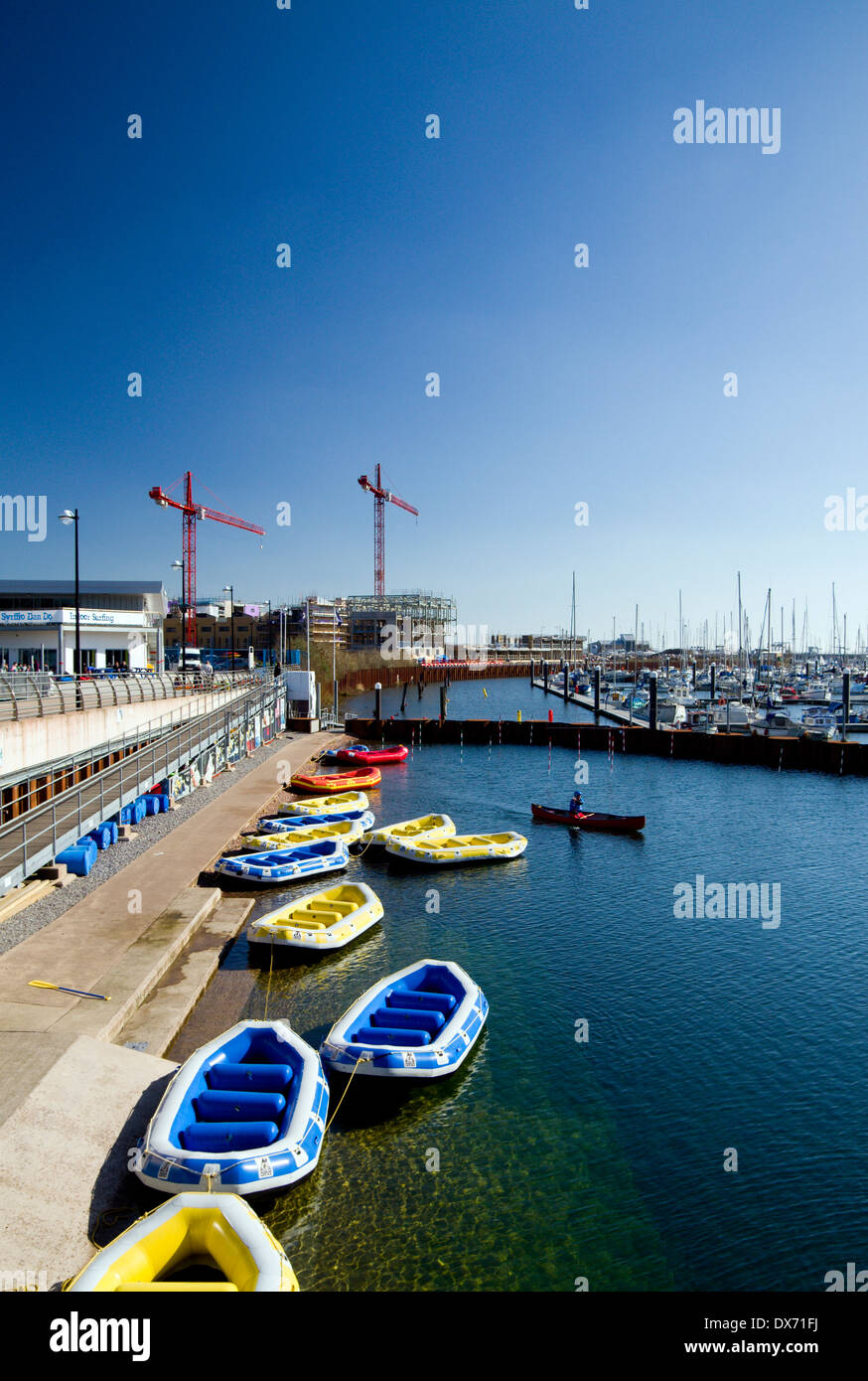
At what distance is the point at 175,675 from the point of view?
55.9 m

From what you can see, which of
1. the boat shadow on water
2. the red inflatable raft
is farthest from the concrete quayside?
the red inflatable raft

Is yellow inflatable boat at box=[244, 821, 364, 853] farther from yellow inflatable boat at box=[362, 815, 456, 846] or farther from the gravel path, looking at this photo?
the gravel path

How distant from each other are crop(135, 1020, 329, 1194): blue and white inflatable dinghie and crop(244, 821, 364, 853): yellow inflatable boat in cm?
1626

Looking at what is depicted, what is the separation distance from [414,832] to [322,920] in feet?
41.3

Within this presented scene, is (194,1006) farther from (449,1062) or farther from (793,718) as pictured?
(793,718)

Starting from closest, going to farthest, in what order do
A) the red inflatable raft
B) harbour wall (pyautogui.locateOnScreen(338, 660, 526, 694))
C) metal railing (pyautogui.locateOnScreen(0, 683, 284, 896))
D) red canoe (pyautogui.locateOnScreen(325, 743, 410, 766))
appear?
metal railing (pyautogui.locateOnScreen(0, 683, 284, 896))
the red inflatable raft
red canoe (pyautogui.locateOnScreen(325, 743, 410, 766))
harbour wall (pyautogui.locateOnScreen(338, 660, 526, 694))

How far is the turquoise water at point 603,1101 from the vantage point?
1309 cm

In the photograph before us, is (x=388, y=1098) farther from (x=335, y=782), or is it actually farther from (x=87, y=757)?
(x=335, y=782)

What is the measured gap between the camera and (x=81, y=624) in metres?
54.7

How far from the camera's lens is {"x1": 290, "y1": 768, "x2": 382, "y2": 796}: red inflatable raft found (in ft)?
161

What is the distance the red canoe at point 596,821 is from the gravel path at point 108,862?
18.3 metres

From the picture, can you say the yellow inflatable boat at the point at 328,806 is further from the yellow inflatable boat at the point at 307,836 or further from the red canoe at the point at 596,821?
the red canoe at the point at 596,821

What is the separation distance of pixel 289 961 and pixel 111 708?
16.1 metres

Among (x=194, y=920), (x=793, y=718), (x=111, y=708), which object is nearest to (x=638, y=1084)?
(x=194, y=920)
